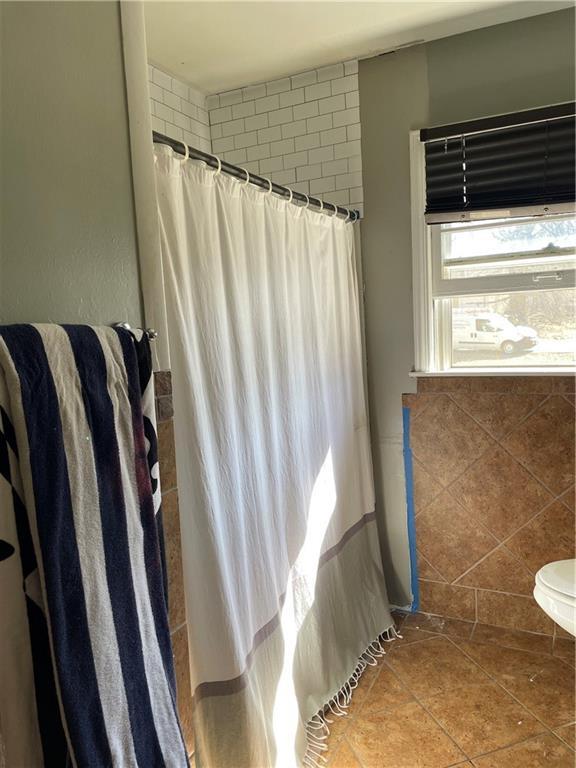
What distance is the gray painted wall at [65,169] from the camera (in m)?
0.89

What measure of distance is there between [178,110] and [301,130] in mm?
576

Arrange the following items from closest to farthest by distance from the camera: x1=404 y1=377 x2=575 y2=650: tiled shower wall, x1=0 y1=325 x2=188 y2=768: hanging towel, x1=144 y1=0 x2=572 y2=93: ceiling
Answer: x1=0 y1=325 x2=188 y2=768: hanging towel, x1=144 y1=0 x2=572 y2=93: ceiling, x1=404 y1=377 x2=575 y2=650: tiled shower wall

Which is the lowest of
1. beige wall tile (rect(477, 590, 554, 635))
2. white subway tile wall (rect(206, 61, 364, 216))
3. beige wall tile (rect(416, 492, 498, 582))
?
beige wall tile (rect(477, 590, 554, 635))

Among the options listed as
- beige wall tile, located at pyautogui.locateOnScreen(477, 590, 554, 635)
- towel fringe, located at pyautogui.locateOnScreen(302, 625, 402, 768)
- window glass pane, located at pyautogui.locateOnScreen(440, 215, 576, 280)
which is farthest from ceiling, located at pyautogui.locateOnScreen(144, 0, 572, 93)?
towel fringe, located at pyautogui.locateOnScreen(302, 625, 402, 768)

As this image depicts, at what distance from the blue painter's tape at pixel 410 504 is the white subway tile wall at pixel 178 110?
1645 millimetres

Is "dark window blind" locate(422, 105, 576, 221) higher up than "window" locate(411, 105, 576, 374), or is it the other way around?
"dark window blind" locate(422, 105, 576, 221)

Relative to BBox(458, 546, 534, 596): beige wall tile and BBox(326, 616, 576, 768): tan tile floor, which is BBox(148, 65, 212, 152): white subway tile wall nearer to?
BBox(458, 546, 534, 596): beige wall tile

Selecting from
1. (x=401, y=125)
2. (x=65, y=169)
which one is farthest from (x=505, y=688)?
(x=401, y=125)

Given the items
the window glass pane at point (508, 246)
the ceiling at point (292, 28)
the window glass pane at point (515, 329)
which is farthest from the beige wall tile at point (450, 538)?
the ceiling at point (292, 28)

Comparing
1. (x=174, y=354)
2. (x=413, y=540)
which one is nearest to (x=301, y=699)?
(x=413, y=540)

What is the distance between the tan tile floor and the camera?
68.0 inches

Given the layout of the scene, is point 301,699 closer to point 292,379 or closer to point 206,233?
point 292,379

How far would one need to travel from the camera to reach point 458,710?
6.28 ft

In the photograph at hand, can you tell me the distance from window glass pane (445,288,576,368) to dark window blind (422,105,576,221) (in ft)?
1.25
